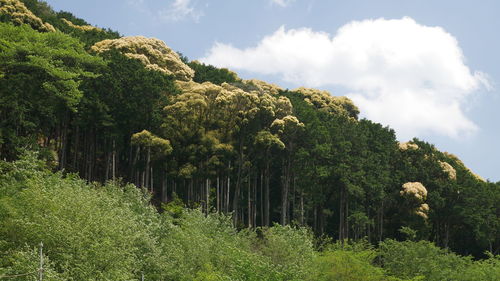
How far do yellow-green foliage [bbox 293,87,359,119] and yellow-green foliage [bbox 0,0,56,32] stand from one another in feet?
134

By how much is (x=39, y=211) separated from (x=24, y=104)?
1494 centimetres

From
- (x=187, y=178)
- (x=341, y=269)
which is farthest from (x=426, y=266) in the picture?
(x=187, y=178)

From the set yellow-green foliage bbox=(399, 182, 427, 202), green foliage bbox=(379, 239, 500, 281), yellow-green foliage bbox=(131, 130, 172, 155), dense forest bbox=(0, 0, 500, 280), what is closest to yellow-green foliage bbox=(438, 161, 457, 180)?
dense forest bbox=(0, 0, 500, 280)

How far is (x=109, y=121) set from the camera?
4188cm

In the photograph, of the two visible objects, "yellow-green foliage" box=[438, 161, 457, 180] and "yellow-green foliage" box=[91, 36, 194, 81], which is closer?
"yellow-green foliage" box=[91, 36, 194, 81]

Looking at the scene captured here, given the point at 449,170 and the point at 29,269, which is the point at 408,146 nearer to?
the point at 449,170

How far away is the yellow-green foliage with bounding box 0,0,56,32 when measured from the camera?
160 ft

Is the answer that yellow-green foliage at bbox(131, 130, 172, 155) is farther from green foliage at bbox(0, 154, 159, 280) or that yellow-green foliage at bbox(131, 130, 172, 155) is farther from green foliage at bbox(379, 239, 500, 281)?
green foliage at bbox(379, 239, 500, 281)

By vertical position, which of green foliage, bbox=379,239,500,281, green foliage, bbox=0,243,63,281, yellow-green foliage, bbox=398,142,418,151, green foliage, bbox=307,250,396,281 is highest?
yellow-green foliage, bbox=398,142,418,151

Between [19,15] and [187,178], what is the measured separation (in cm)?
2233

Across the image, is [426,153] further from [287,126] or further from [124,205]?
[124,205]

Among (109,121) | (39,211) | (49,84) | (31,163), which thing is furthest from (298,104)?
(39,211)

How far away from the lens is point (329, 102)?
83312 millimetres

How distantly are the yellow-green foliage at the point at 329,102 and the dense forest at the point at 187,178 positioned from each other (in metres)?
16.2
